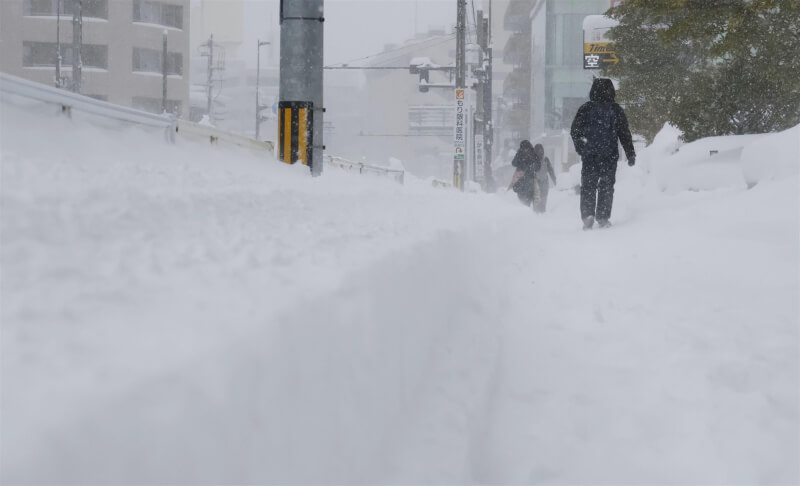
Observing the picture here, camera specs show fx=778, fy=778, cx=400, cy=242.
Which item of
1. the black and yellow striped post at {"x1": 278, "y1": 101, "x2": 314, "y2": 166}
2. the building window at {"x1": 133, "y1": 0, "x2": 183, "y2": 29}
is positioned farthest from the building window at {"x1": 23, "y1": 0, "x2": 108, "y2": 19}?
the black and yellow striped post at {"x1": 278, "y1": 101, "x2": 314, "y2": 166}

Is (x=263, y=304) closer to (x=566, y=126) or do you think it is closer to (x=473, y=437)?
(x=473, y=437)

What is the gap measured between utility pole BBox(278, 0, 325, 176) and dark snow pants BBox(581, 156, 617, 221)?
127 inches

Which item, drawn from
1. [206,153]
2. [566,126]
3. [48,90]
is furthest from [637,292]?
[566,126]

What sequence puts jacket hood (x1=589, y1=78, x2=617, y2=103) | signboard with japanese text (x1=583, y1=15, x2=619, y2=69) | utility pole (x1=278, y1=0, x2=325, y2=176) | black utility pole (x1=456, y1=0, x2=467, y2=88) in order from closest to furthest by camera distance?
jacket hood (x1=589, y1=78, x2=617, y2=103) < utility pole (x1=278, y1=0, x2=325, y2=176) < black utility pole (x1=456, y1=0, x2=467, y2=88) < signboard with japanese text (x1=583, y1=15, x2=619, y2=69)

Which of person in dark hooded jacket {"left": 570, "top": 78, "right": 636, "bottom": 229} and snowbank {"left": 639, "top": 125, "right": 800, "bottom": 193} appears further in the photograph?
person in dark hooded jacket {"left": 570, "top": 78, "right": 636, "bottom": 229}

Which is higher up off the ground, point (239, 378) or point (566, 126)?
point (566, 126)

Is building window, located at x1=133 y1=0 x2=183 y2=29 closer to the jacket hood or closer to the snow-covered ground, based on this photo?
the jacket hood

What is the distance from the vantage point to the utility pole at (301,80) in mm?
8742

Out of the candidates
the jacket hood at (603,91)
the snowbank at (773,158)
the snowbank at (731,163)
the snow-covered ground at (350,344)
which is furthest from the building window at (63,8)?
the snowbank at (773,158)

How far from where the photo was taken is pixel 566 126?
45.1 m

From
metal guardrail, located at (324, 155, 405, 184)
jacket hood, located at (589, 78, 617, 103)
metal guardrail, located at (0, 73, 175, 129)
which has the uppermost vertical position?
jacket hood, located at (589, 78, 617, 103)

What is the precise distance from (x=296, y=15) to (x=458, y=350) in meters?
Answer: 6.46

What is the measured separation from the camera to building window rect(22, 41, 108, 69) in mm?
38281

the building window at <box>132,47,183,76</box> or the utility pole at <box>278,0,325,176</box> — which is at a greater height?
the building window at <box>132,47,183,76</box>
